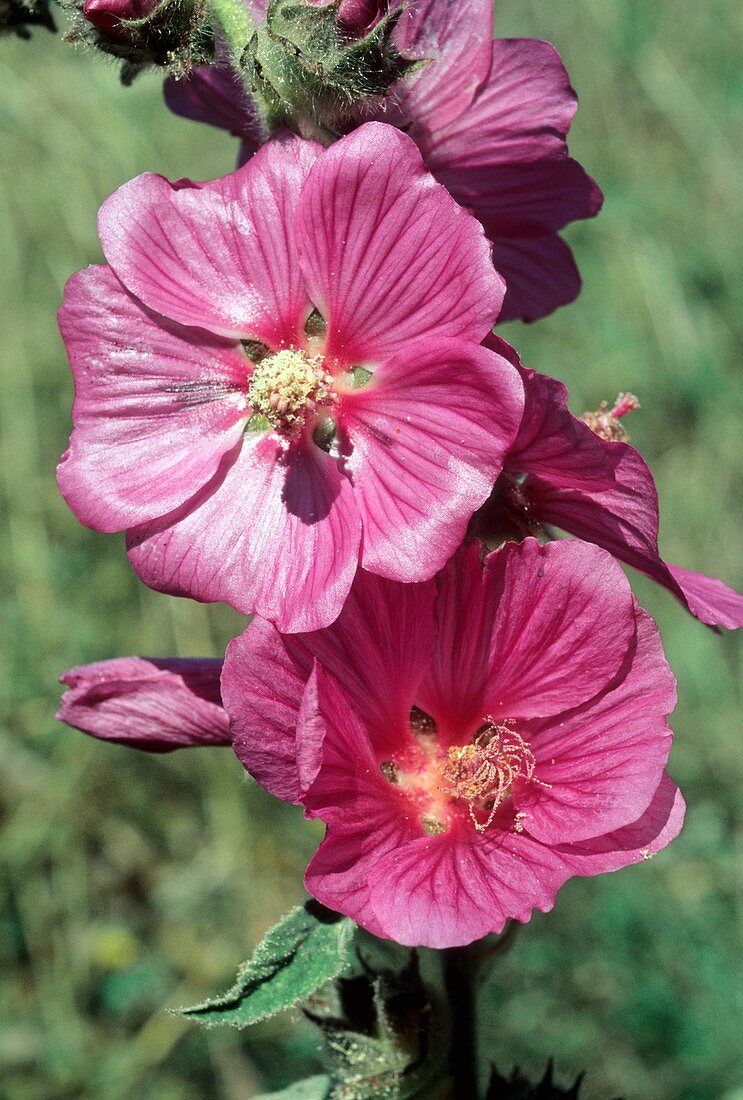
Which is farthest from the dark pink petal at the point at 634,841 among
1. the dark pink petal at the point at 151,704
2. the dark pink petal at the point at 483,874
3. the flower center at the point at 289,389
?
the flower center at the point at 289,389

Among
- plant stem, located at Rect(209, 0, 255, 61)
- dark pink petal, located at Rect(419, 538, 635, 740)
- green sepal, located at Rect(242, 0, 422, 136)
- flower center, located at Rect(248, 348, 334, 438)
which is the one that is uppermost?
plant stem, located at Rect(209, 0, 255, 61)

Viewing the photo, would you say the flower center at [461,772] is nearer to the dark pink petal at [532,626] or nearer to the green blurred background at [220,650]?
the dark pink petal at [532,626]

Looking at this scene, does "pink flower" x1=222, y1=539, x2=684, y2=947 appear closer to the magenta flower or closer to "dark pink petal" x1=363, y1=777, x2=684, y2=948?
"dark pink petal" x1=363, y1=777, x2=684, y2=948

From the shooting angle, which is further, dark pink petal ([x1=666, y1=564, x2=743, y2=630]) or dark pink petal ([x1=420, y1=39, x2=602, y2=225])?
dark pink petal ([x1=420, y1=39, x2=602, y2=225])

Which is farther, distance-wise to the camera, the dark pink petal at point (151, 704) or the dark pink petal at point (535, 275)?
the dark pink petal at point (535, 275)

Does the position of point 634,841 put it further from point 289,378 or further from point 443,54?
point 443,54

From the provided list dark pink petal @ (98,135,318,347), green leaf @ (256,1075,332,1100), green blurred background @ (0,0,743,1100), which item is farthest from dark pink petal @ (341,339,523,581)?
green blurred background @ (0,0,743,1100)
